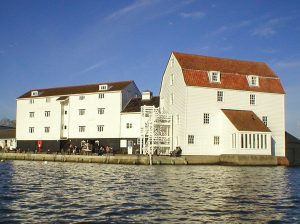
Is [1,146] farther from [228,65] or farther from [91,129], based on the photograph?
[228,65]

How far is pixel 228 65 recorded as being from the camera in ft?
209

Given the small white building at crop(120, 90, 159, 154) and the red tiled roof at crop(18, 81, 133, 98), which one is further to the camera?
the red tiled roof at crop(18, 81, 133, 98)

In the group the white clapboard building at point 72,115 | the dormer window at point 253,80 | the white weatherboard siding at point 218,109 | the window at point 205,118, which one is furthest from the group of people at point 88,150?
the dormer window at point 253,80

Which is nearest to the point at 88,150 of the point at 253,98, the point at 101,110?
the point at 101,110

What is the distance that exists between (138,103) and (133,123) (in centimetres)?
418

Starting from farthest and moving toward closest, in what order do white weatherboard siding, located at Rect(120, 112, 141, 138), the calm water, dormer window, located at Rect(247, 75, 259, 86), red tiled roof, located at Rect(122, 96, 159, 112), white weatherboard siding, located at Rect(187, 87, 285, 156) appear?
1. red tiled roof, located at Rect(122, 96, 159, 112)
2. white weatherboard siding, located at Rect(120, 112, 141, 138)
3. dormer window, located at Rect(247, 75, 259, 86)
4. white weatherboard siding, located at Rect(187, 87, 285, 156)
5. the calm water

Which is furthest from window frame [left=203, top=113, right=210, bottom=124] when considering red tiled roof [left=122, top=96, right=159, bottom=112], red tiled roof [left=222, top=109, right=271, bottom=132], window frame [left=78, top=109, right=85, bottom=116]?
window frame [left=78, top=109, right=85, bottom=116]

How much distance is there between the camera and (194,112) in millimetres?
58000

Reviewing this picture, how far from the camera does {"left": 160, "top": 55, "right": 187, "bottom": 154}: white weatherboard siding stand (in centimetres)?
5803

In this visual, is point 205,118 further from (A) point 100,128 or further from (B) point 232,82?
(A) point 100,128

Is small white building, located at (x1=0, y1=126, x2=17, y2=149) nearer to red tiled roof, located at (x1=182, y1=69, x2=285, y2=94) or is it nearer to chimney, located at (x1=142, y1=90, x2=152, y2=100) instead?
chimney, located at (x1=142, y1=90, x2=152, y2=100)

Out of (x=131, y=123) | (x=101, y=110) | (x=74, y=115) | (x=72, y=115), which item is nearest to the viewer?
(x=131, y=123)

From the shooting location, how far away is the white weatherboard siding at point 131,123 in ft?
233

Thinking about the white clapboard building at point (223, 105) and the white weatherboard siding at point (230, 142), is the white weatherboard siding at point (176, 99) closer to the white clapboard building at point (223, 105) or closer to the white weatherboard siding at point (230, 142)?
the white clapboard building at point (223, 105)
